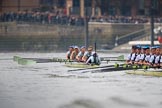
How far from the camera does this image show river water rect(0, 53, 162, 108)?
24.6 meters

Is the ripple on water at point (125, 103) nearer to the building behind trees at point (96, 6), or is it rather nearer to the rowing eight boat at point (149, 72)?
the rowing eight boat at point (149, 72)

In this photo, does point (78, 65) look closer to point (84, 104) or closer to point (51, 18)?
point (84, 104)

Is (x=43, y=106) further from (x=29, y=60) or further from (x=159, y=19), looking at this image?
(x=159, y=19)

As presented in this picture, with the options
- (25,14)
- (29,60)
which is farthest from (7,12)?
(29,60)

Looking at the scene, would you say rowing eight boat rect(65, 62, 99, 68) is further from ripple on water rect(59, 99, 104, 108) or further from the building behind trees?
the building behind trees

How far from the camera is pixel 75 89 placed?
98.1 feet

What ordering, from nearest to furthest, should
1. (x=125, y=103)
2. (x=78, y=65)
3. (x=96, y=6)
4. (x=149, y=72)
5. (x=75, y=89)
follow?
(x=125, y=103) < (x=75, y=89) < (x=149, y=72) < (x=78, y=65) < (x=96, y=6)

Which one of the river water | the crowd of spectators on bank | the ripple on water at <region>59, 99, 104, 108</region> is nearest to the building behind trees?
the crowd of spectators on bank

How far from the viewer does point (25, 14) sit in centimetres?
6944

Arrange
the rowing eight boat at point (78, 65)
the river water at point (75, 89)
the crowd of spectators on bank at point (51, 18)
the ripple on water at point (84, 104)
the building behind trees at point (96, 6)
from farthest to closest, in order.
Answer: the building behind trees at point (96, 6) → the crowd of spectators on bank at point (51, 18) → the rowing eight boat at point (78, 65) → the river water at point (75, 89) → the ripple on water at point (84, 104)

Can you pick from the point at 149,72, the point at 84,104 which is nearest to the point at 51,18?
the point at 149,72

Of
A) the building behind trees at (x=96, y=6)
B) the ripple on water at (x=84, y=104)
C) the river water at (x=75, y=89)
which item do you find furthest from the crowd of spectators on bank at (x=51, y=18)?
the ripple on water at (x=84, y=104)

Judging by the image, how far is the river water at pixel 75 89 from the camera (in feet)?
80.7

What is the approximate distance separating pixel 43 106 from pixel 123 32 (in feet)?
152
